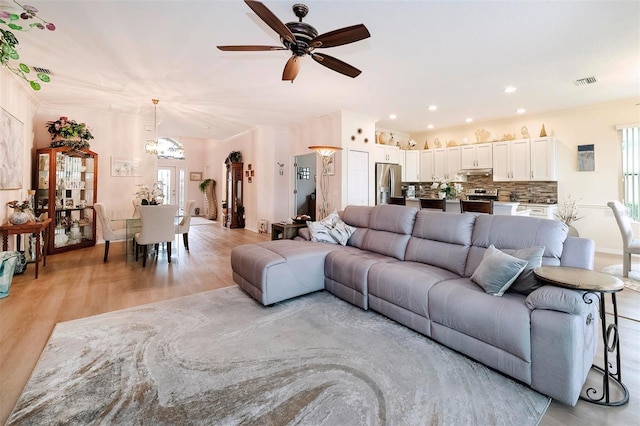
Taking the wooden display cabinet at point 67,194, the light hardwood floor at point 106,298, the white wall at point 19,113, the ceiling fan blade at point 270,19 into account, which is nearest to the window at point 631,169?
the light hardwood floor at point 106,298

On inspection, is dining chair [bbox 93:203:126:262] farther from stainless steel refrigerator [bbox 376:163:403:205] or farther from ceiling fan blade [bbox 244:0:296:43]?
stainless steel refrigerator [bbox 376:163:403:205]

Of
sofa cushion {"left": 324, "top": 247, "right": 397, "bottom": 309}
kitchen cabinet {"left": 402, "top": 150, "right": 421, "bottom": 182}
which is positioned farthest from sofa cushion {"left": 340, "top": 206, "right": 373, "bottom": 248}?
kitchen cabinet {"left": 402, "top": 150, "right": 421, "bottom": 182}

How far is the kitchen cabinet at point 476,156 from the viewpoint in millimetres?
6750

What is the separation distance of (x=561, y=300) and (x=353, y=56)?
10.6 ft

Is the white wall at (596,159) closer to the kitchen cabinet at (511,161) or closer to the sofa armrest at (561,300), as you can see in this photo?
the kitchen cabinet at (511,161)

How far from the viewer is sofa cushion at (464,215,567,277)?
2.26 meters

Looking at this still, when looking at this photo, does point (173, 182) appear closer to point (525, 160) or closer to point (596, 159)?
point (525, 160)

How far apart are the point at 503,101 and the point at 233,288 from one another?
567cm

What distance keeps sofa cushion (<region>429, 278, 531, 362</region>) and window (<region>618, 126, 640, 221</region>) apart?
17.7 feet

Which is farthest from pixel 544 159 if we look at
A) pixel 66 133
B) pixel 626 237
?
pixel 66 133

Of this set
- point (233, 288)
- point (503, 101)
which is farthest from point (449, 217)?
point (503, 101)

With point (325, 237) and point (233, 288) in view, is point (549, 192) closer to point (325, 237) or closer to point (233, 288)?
point (325, 237)

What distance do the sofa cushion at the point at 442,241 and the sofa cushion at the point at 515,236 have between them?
0.07 m

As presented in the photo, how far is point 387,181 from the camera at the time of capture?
7.05m
